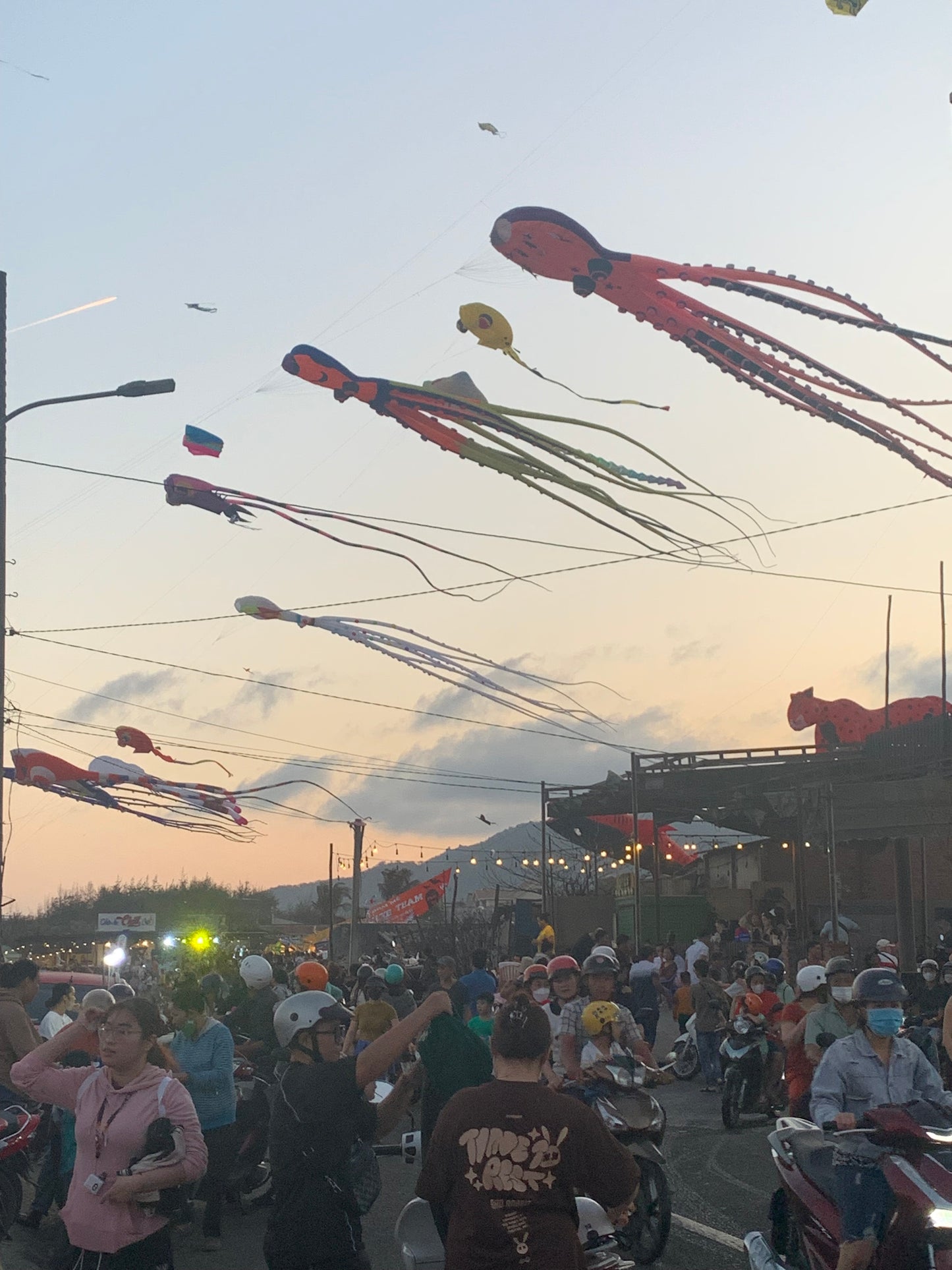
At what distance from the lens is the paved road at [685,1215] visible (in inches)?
337

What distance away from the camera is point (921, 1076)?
634 centimetres

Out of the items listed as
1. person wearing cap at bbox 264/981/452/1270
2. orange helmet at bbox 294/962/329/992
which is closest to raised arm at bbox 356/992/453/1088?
person wearing cap at bbox 264/981/452/1270

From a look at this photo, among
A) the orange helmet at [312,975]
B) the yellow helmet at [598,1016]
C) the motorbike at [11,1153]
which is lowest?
the motorbike at [11,1153]

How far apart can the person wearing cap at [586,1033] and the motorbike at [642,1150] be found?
0.57ft

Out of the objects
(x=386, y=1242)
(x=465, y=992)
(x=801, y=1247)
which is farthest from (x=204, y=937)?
(x=801, y=1247)

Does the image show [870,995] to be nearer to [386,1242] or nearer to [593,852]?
[386,1242]

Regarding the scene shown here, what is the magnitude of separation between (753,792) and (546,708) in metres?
23.7

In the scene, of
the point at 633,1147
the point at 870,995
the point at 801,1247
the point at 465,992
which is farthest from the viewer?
the point at 465,992

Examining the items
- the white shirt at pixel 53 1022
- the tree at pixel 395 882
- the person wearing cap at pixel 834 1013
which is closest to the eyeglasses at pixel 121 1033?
the person wearing cap at pixel 834 1013

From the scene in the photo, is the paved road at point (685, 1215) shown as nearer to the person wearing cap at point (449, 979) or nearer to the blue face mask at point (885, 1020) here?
the person wearing cap at point (449, 979)

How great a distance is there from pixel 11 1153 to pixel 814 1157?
18.0 feet

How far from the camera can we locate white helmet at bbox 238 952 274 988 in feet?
40.3

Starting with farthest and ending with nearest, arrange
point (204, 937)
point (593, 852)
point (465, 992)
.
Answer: point (593, 852) < point (204, 937) < point (465, 992)

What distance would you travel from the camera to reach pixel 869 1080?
6.29 meters
